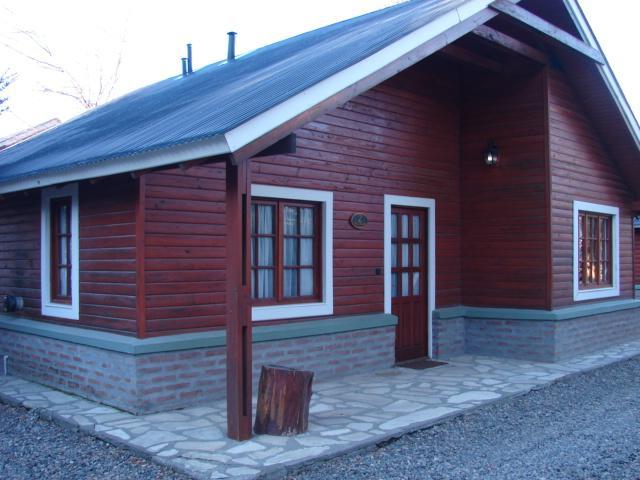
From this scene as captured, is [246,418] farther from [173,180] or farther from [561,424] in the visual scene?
[561,424]

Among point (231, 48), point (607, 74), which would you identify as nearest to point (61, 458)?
point (231, 48)

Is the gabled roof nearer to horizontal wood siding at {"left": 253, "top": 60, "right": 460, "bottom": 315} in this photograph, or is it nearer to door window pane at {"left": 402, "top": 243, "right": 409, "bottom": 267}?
horizontal wood siding at {"left": 253, "top": 60, "right": 460, "bottom": 315}

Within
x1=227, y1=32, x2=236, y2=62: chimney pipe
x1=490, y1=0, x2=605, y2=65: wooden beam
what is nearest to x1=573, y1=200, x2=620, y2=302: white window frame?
x1=490, y1=0, x2=605, y2=65: wooden beam

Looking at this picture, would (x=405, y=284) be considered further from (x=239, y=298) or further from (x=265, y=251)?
(x=239, y=298)

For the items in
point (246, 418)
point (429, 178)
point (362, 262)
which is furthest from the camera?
point (429, 178)

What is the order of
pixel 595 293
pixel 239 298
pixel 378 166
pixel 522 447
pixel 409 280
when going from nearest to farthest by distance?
pixel 239 298, pixel 522 447, pixel 378 166, pixel 409 280, pixel 595 293

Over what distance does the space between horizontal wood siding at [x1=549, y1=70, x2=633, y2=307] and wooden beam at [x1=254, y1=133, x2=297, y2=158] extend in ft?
17.0

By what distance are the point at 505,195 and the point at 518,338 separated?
200cm

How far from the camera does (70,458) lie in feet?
17.1

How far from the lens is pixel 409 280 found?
30.3 feet

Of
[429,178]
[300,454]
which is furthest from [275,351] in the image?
[429,178]

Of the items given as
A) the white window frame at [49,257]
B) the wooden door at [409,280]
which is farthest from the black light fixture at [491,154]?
the white window frame at [49,257]

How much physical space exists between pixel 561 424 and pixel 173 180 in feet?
14.1

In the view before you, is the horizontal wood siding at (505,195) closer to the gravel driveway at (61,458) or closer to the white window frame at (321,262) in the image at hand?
the white window frame at (321,262)
